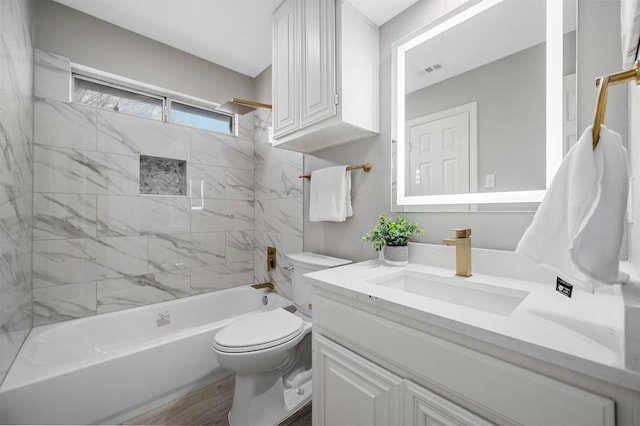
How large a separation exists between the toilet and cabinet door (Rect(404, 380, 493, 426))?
0.75m

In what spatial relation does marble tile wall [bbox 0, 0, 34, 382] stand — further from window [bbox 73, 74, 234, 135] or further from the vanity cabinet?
the vanity cabinet

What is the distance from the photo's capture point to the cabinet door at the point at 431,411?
0.67 metres

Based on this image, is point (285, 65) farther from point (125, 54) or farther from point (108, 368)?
point (108, 368)

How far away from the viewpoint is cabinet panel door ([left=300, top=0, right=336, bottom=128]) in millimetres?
1373

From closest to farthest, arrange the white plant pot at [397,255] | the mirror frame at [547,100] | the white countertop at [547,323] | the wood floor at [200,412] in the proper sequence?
1. the white countertop at [547,323]
2. the mirror frame at [547,100]
3. the white plant pot at [397,255]
4. the wood floor at [200,412]

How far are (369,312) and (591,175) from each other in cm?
67

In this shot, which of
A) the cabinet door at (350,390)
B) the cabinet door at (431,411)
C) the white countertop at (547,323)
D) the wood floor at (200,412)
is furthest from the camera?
the wood floor at (200,412)

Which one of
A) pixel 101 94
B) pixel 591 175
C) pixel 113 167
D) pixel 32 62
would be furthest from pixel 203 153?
pixel 591 175

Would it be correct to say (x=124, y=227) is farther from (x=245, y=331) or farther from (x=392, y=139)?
(x=392, y=139)

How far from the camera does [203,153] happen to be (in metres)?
2.41

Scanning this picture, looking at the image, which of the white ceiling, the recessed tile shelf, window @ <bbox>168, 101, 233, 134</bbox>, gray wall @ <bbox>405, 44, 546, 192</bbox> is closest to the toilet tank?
gray wall @ <bbox>405, 44, 546, 192</bbox>

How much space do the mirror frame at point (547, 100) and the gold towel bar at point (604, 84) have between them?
57cm

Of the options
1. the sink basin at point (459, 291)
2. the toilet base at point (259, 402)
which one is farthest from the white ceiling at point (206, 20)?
the toilet base at point (259, 402)

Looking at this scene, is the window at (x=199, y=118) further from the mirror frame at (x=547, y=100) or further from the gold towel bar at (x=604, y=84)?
the gold towel bar at (x=604, y=84)
